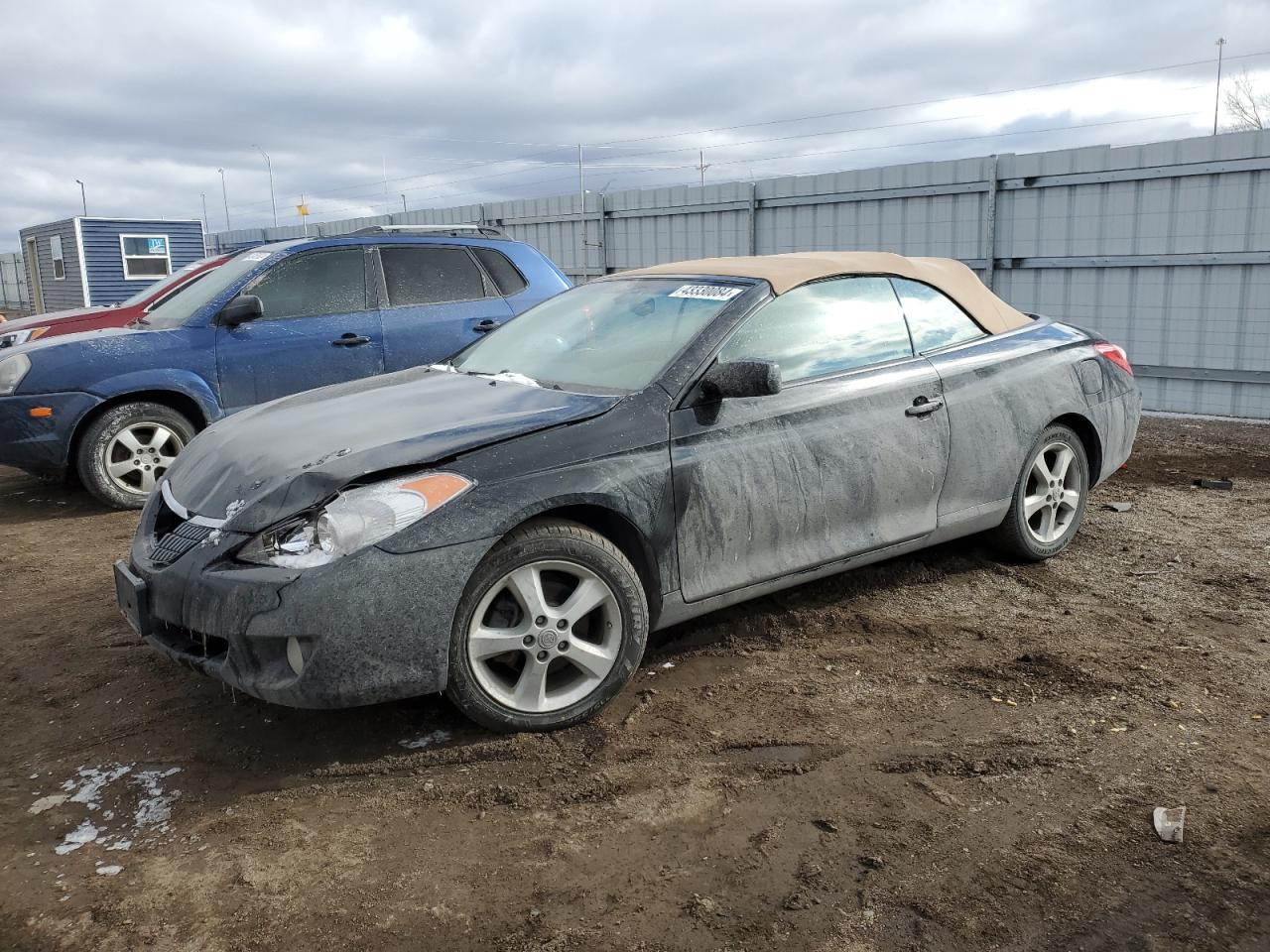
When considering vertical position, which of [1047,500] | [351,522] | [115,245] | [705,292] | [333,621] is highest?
[115,245]

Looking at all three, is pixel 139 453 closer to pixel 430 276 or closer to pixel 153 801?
pixel 430 276

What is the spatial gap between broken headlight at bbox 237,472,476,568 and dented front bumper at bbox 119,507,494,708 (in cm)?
5

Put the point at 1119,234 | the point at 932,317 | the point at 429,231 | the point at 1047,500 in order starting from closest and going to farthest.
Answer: the point at 932,317 < the point at 1047,500 < the point at 429,231 < the point at 1119,234

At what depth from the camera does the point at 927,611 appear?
4621 mm

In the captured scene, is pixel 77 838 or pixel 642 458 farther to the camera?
pixel 642 458

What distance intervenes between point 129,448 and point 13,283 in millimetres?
38989

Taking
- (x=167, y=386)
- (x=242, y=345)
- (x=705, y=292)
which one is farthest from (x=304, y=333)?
(x=705, y=292)

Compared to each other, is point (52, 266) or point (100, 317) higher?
point (52, 266)

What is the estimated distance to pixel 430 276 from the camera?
7793 mm

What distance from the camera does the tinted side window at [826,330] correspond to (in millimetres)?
4105

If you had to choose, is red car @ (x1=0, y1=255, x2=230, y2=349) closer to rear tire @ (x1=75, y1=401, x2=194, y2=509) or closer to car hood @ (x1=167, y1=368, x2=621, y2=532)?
rear tire @ (x1=75, y1=401, x2=194, y2=509)

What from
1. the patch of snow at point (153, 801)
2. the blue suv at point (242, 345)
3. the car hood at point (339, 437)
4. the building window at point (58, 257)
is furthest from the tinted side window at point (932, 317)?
the building window at point (58, 257)

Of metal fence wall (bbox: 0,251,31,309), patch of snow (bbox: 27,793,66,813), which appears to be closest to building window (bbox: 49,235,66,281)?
metal fence wall (bbox: 0,251,31,309)

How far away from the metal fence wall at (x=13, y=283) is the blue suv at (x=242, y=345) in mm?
33028
